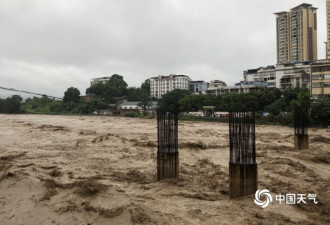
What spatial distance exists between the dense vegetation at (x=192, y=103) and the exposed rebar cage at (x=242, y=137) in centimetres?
169

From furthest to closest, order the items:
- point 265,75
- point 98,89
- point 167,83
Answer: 1. point 167,83
2. point 98,89
3. point 265,75

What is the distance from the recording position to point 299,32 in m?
79.6

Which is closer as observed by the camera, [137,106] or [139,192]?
[139,192]

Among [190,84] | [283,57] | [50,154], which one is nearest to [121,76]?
[190,84]

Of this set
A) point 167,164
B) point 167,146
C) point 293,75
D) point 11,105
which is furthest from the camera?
point 11,105

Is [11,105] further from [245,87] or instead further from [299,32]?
[299,32]

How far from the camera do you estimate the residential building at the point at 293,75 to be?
60.0 meters

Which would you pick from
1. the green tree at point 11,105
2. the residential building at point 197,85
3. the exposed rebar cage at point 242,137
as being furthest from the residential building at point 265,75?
the exposed rebar cage at point 242,137

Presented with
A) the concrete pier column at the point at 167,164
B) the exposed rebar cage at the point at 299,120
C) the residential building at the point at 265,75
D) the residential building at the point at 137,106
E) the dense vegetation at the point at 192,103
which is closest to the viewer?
the concrete pier column at the point at 167,164

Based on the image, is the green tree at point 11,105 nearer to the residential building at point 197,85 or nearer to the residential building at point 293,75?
the residential building at point 197,85

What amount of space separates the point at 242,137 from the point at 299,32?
267ft

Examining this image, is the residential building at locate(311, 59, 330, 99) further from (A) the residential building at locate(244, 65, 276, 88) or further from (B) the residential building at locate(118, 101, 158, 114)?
(B) the residential building at locate(118, 101, 158, 114)

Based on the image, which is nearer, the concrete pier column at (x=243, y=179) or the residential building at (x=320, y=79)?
the concrete pier column at (x=243, y=179)

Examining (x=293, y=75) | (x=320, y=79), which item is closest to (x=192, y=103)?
(x=293, y=75)
